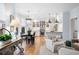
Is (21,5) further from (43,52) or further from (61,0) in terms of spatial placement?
(43,52)

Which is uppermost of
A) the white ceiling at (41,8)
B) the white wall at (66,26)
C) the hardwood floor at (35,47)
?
the white ceiling at (41,8)

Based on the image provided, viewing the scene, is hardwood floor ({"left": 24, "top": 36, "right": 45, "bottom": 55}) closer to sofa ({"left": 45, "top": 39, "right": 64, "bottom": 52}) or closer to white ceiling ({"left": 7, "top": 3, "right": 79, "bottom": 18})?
sofa ({"left": 45, "top": 39, "right": 64, "bottom": 52})

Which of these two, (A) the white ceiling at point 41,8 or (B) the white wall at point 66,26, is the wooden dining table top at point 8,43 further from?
(B) the white wall at point 66,26

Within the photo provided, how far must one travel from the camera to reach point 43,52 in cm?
278

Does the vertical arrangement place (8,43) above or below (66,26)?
below

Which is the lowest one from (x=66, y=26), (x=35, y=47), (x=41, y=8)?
(x=35, y=47)

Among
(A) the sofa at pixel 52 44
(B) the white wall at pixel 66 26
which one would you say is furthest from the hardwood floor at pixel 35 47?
(B) the white wall at pixel 66 26

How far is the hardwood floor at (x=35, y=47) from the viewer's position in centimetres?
275

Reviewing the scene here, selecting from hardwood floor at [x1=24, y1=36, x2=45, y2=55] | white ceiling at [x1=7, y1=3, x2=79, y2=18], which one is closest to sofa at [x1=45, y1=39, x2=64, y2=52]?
hardwood floor at [x1=24, y1=36, x2=45, y2=55]

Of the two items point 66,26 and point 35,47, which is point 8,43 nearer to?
point 35,47

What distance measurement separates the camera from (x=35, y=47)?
109 inches

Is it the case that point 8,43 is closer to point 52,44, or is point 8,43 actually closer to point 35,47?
point 35,47

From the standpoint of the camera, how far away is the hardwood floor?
2.75m

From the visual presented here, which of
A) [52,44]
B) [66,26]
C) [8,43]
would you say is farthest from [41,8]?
[8,43]
